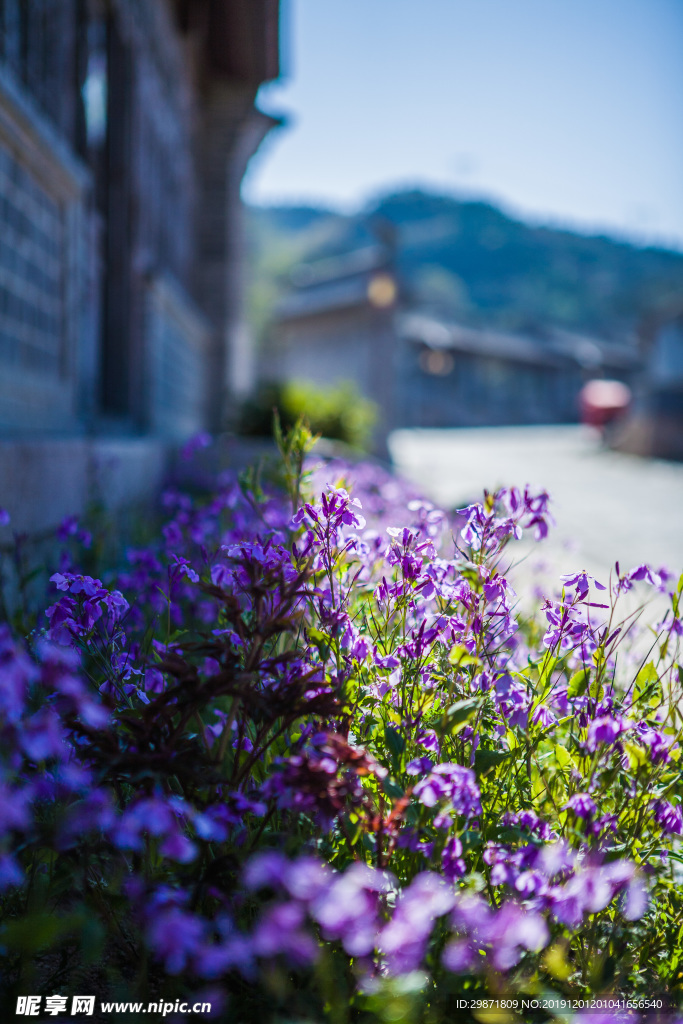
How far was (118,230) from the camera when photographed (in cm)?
586

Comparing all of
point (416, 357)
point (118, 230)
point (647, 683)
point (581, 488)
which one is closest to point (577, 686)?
point (647, 683)

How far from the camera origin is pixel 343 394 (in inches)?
367

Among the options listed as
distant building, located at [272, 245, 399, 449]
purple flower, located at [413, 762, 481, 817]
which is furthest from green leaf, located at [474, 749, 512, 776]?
distant building, located at [272, 245, 399, 449]

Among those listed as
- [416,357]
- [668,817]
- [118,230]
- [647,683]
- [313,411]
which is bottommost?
[668,817]

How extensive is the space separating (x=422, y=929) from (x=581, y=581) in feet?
2.50

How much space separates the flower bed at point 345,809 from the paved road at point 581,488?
1.56 feet

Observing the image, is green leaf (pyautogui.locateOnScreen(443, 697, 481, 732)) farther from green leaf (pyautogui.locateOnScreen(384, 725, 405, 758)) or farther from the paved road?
the paved road

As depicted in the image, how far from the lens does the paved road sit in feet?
17.4

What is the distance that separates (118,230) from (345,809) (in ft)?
18.1

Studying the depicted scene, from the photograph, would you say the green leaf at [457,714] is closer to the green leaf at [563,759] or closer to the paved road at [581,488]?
the green leaf at [563,759]

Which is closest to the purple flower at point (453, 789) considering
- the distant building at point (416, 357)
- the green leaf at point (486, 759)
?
the green leaf at point (486, 759)

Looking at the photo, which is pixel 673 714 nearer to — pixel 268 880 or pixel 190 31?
pixel 268 880

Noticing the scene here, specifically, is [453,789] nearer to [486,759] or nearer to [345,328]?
[486,759]

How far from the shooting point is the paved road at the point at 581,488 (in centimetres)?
529
